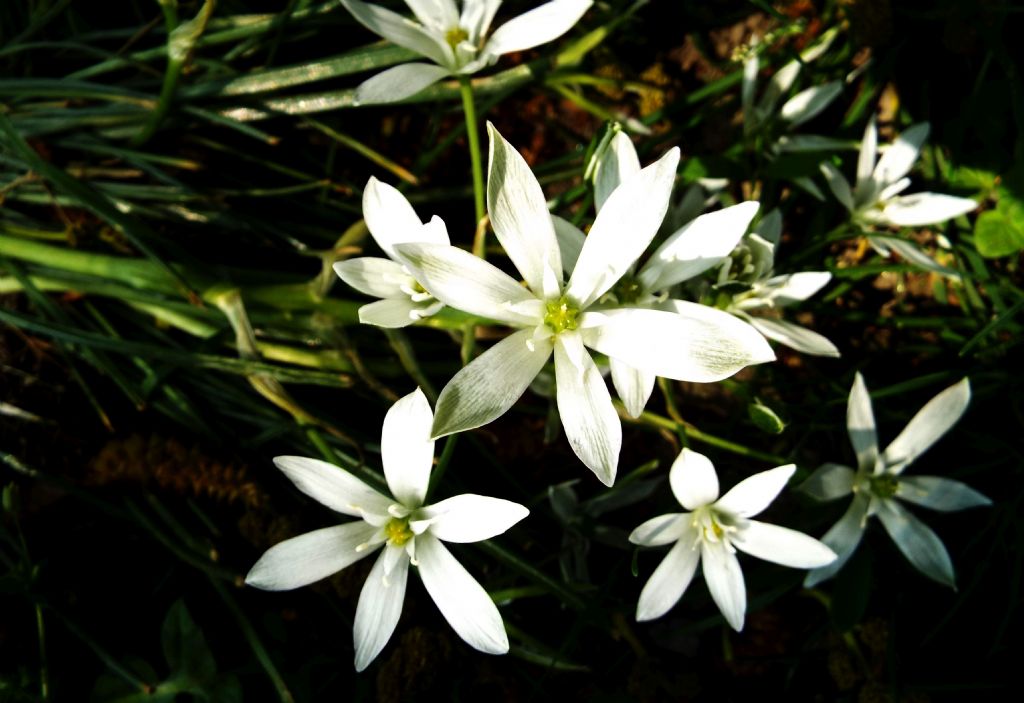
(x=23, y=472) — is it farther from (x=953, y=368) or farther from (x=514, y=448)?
(x=953, y=368)

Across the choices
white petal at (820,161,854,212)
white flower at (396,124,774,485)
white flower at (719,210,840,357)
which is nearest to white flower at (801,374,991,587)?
white flower at (719,210,840,357)

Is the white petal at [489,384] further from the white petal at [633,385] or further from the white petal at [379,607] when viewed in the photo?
the white petal at [379,607]

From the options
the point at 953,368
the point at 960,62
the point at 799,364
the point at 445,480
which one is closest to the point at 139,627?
the point at 445,480

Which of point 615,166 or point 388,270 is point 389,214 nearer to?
point 388,270

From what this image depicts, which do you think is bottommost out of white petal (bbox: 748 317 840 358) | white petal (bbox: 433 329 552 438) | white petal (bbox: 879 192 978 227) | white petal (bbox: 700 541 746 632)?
white petal (bbox: 700 541 746 632)

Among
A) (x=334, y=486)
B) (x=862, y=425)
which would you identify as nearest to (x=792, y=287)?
(x=862, y=425)

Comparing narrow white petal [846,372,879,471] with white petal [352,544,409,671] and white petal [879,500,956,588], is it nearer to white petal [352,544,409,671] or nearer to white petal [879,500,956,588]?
white petal [879,500,956,588]
